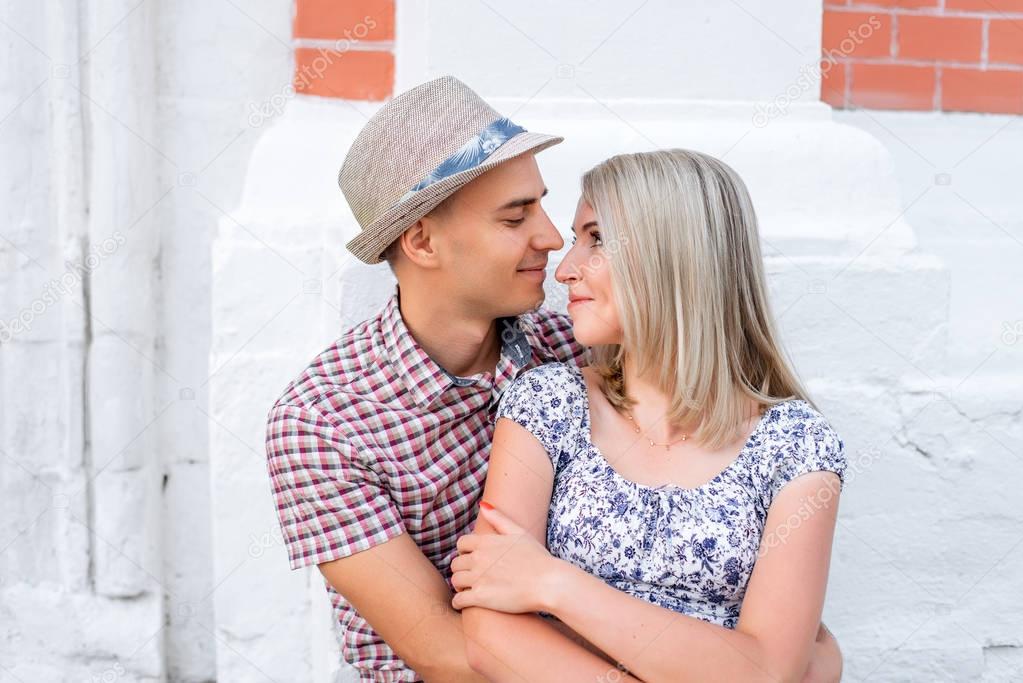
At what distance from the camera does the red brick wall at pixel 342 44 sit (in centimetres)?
264

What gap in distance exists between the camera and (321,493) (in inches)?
75.9

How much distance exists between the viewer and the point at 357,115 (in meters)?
2.65

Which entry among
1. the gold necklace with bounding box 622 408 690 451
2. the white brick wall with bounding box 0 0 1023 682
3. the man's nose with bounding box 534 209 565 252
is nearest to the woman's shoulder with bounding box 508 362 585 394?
the gold necklace with bounding box 622 408 690 451

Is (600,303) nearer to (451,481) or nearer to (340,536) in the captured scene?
(451,481)

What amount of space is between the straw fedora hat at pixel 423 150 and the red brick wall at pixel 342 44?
57 centimetres

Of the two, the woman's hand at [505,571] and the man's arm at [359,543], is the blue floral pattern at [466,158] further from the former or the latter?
the woman's hand at [505,571]

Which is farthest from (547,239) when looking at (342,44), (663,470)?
(342,44)

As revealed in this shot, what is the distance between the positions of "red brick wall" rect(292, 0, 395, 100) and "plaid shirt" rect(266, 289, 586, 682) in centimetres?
76

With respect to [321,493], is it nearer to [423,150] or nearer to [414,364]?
[414,364]

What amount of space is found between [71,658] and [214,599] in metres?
0.47

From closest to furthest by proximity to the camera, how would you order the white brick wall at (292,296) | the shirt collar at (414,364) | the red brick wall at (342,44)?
the shirt collar at (414,364), the white brick wall at (292,296), the red brick wall at (342,44)

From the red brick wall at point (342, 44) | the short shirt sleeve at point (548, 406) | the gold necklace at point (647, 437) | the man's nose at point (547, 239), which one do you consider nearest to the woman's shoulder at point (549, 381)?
the short shirt sleeve at point (548, 406)

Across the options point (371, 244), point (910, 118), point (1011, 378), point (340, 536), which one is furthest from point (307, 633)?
point (910, 118)

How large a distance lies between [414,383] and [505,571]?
1.54 feet
